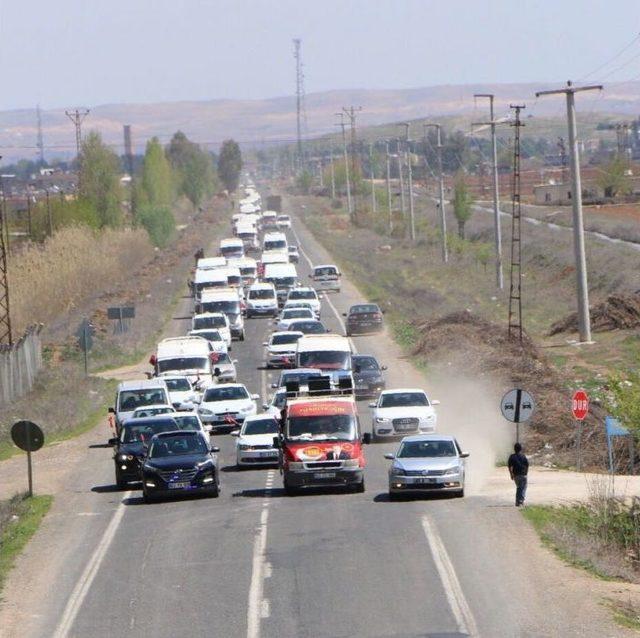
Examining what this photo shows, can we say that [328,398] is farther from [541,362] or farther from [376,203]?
[376,203]

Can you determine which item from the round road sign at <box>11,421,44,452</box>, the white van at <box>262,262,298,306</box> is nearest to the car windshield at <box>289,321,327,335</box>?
the white van at <box>262,262,298,306</box>

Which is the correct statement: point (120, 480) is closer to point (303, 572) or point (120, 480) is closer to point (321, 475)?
point (321, 475)

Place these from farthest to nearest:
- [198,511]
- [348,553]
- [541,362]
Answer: [541,362], [198,511], [348,553]

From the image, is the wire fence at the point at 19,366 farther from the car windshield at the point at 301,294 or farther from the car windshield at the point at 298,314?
the car windshield at the point at 301,294

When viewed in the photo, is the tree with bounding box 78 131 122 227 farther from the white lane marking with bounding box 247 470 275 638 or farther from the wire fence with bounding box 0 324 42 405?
the white lane marking with bounding box 247 470 275 638

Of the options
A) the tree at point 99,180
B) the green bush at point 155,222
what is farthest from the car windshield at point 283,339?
the green bush at point 155,222

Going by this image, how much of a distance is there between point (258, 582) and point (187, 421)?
1454cm

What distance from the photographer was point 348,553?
24375mm

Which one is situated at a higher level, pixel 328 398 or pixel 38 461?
pixel 328 398

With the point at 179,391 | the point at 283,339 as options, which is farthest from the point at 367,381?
the point at 283,339

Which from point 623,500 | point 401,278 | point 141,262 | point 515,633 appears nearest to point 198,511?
point 623,500

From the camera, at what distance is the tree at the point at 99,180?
129 m

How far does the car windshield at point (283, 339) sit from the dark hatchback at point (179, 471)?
27.7m

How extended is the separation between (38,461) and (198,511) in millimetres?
12187
